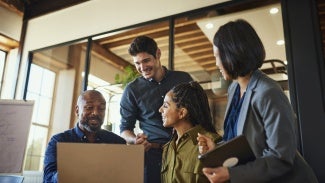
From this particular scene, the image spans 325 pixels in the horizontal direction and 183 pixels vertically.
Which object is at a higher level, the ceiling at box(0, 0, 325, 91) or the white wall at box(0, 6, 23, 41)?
the white wall at box(0, 6, 23, 41)

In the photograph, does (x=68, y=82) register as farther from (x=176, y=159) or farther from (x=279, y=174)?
(x=279, y=174)

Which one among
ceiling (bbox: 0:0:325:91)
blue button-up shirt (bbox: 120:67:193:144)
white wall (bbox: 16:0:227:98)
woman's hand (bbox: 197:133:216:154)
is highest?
white wall (bbox: 16:0:227:98)

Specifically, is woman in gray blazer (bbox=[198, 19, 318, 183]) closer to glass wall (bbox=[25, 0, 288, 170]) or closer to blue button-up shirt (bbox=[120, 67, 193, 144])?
blue button-up shirt (bbox=[120, 67, 193, 144])

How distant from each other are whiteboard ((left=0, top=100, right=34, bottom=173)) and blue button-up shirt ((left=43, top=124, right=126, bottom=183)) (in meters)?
0.92

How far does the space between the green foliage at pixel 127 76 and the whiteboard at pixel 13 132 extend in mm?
955

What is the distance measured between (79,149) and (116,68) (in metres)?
2.40

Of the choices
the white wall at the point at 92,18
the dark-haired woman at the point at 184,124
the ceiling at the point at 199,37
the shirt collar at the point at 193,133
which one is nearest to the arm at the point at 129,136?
the dark-haired woman at the point at 184,124

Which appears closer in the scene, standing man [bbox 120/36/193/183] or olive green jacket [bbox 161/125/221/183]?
olive green jacket [bbox 161/125/221/183]

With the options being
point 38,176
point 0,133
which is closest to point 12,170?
point 0,133

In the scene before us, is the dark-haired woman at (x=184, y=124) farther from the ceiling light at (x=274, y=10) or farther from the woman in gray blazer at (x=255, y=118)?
the ceiling light at (x=274, y=10)

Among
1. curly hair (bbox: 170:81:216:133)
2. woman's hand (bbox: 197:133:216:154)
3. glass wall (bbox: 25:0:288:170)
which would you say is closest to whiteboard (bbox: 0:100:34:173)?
glass wall (bbox: 25:0:288:170)

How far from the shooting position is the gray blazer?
0.94 metres

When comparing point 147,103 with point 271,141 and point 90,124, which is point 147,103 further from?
point 271,141

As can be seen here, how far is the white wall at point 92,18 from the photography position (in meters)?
3.07
